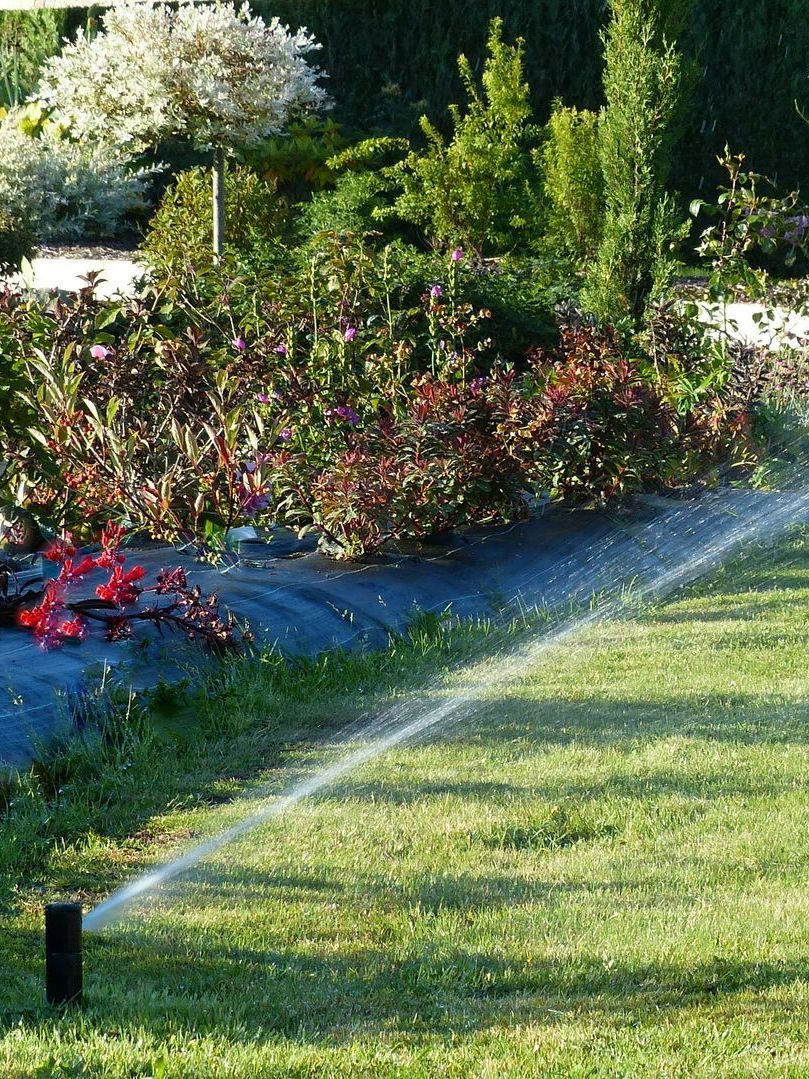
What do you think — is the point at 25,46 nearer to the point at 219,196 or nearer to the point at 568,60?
the point at 568,60

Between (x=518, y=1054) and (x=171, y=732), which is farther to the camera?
(x=171, y=732)

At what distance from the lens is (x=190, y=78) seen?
10.6 m

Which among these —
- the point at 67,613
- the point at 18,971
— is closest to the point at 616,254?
the point at 67,613

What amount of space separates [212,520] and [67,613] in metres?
0.98

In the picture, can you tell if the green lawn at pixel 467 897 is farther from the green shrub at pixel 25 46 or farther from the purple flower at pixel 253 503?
the green shrub at pixel 25 46

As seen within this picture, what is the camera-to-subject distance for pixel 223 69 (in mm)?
10664

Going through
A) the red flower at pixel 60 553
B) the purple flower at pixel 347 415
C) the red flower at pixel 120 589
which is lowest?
the red flower at pixel 120 589

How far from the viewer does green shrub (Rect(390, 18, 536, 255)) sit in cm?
1352

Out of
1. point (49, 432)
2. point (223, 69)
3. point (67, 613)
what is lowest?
point (67, 613)

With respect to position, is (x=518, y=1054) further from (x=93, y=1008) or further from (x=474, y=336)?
(x=474, y=336)

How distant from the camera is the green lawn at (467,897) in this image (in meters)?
2.50

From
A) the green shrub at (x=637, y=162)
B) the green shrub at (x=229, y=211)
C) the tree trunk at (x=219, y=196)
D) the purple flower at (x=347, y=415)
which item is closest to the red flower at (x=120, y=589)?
the purple flower at (x=347, y=415)

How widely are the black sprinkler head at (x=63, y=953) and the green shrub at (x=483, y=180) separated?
11.2m

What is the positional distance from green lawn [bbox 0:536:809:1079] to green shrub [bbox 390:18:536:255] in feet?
31.4
